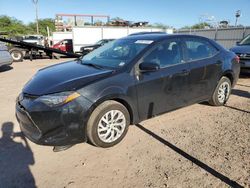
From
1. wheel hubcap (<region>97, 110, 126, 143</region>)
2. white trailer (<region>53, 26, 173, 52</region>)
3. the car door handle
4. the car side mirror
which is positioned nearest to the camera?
wheel hubcap (<region>97, 110, 126, 143</region>)

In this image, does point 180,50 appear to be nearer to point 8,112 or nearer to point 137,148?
point 137,148

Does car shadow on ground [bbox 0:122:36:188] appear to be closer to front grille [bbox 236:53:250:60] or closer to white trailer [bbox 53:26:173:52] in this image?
front grille [bbox 236:53:250:60]

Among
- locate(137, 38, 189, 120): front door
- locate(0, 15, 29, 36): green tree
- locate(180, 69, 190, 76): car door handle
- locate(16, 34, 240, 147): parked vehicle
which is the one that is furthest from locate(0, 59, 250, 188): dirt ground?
locate(0, 15, 29, 36): green tree

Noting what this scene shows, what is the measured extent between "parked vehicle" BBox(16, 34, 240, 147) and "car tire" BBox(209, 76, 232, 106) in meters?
0.09

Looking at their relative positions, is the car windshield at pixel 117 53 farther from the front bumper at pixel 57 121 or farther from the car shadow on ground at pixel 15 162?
the car shadow on ground at pixel 15 162

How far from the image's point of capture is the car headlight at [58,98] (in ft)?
10.0

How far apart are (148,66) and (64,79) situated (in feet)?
4.25

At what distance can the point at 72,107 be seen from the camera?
306 centimetres

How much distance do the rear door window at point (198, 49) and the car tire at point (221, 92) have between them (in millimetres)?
697

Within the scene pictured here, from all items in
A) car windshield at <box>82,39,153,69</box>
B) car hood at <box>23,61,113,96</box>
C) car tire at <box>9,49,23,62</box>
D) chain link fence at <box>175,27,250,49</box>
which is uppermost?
chain link fence at <box>175,27,250,49</box>

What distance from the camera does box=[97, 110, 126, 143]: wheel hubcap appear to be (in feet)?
11.1

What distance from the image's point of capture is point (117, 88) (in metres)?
3.42

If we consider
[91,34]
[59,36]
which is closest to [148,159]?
[91,34]

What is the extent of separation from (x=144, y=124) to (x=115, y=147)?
98 centimetres
